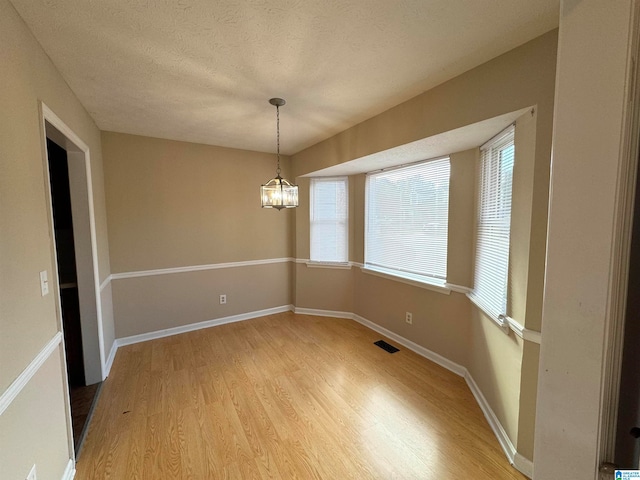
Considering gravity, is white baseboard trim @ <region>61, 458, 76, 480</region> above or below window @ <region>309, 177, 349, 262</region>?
below

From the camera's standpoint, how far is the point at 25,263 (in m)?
1.24

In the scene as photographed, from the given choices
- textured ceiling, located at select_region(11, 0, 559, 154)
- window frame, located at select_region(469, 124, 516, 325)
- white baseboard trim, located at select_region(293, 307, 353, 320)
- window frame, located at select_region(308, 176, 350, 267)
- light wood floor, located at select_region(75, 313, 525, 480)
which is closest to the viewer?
textured ceiling, located at select_region(11, 0, 559, 154)

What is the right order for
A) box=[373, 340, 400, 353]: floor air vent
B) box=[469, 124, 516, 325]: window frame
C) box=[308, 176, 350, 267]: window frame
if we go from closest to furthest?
1. box=[469, 124, 516, 325]: window frame
2. box=[373, 340, 400, 353]: floor air vent
3. box=[308, 176, 350, 267]: window frame

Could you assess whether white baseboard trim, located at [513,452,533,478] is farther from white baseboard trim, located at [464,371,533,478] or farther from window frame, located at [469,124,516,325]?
window frame, located at [469,124,516,325]

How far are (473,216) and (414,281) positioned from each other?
94 centimetres

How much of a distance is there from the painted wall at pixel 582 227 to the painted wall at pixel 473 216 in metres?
0.98

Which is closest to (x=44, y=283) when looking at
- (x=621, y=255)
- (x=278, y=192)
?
(x=278, y=192)

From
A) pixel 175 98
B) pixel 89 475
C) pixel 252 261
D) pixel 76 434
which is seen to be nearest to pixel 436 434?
pixel 89 475

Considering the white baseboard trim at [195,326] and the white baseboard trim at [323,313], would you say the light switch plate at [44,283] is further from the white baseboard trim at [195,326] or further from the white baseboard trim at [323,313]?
the white baseboard trim at [323,313]

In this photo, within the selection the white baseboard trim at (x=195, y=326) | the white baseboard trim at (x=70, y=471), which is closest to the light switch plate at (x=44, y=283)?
the white baseboard trim at (x=70, y=471)

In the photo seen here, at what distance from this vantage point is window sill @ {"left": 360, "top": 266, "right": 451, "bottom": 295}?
2.67 metres

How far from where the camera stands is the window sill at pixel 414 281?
2.67 m

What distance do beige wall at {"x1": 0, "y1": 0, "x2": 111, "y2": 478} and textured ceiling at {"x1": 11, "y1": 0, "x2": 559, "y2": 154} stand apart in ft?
0.82

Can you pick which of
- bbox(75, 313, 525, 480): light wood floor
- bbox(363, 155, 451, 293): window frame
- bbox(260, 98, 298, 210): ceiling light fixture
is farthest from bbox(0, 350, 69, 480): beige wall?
bbox(363, 155, 451, 293): window frame
